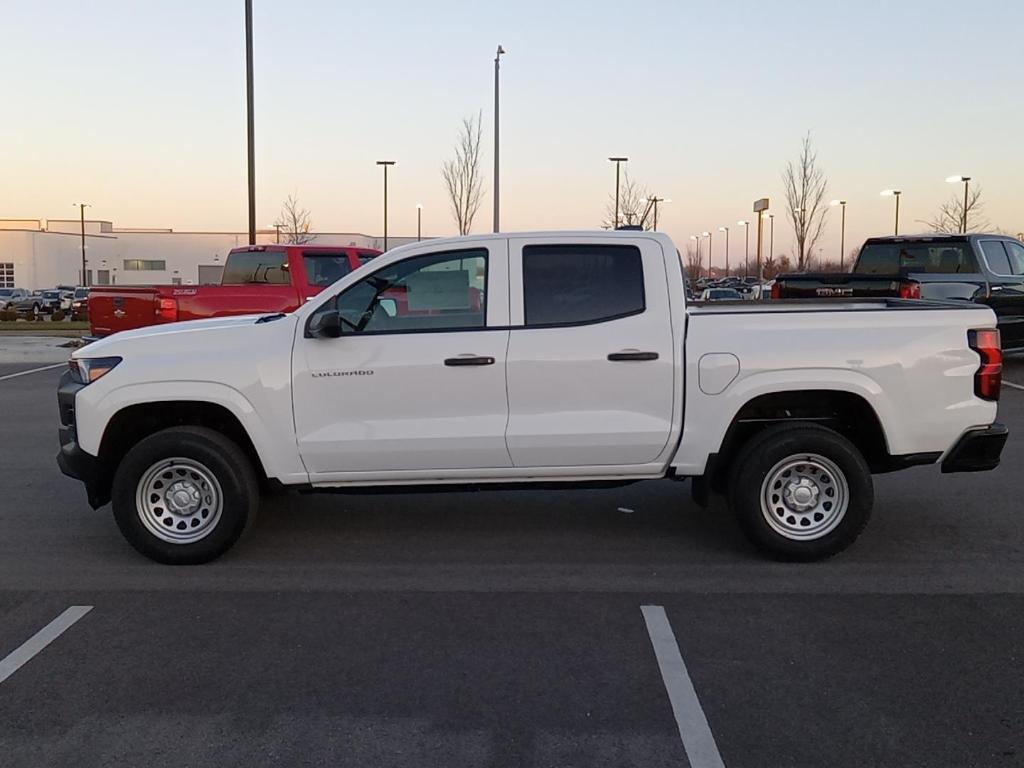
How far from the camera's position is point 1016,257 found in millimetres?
14664

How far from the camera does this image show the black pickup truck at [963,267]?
546 inches

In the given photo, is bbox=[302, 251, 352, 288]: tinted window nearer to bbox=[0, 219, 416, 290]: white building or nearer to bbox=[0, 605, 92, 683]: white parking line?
bbox=[0, 605, 92, 683]: white parking line

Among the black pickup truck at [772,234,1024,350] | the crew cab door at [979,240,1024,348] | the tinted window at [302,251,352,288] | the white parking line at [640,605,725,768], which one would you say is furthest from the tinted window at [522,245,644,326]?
the crew cab door at [979,240,1024,348]

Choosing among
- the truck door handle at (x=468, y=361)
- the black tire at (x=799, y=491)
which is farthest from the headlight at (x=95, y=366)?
the black tire at (x=799, y=491)

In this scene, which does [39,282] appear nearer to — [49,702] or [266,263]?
[266,263]

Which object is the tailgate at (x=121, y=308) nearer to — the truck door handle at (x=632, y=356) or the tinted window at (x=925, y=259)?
the truck door handle at (x=632, y=356)

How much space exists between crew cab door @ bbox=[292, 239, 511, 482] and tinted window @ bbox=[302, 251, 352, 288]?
26.3 ft

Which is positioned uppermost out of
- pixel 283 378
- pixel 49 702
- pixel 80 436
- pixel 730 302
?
pixel 730 302

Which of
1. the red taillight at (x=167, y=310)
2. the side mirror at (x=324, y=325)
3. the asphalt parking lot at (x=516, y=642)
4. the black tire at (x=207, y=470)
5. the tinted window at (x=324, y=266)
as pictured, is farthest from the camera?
the tinted window at (x=324, y=266)

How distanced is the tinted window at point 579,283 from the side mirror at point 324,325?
1117 mm

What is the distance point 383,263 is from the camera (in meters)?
5.88

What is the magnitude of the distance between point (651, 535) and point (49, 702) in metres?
3.74

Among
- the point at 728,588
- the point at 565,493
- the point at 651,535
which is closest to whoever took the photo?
the point at 728,588

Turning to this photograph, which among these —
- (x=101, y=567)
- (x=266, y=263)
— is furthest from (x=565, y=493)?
(x=266, y=263)
